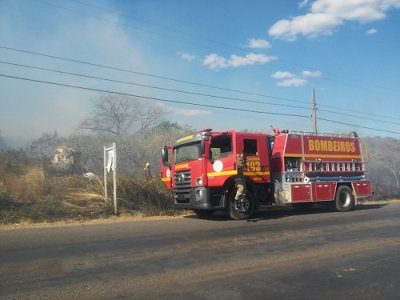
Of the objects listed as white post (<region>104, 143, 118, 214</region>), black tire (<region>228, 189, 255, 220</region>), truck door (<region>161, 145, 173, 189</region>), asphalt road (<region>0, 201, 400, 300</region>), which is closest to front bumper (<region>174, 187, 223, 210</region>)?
black tire (<region>228, 189, 255, 220</region>)

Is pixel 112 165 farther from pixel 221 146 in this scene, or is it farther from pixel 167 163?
pixel 221 146

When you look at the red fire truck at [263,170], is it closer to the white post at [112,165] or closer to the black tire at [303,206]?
the black tire at [303,206]

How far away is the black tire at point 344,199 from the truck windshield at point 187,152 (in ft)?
21.5

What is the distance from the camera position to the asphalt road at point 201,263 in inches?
227

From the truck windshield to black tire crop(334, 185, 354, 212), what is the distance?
258 inches

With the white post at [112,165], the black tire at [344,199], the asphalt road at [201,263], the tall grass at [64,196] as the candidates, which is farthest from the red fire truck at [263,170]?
the asphalt road at [201,263]

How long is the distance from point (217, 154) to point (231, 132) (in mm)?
824

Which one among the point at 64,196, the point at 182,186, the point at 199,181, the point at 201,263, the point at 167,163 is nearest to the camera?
the point at 201,263

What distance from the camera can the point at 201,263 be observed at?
24.2 feet

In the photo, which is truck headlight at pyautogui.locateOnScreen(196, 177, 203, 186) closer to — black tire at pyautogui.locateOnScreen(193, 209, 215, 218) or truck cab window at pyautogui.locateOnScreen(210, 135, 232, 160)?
truck cab window at pyautogui.locateOnScreen(210, 135, 232, 160)

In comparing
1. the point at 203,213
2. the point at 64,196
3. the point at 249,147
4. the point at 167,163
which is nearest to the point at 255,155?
the point at 249,147

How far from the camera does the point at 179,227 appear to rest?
39.8 feet

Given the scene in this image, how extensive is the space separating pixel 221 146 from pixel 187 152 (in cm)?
116

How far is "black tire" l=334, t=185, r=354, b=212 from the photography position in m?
17.5
